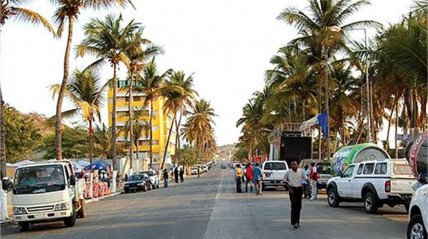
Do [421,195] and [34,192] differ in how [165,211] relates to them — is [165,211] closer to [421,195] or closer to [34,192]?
[34,192]

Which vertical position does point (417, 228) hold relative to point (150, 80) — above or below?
below

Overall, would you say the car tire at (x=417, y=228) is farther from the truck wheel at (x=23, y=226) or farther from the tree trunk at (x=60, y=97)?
the tree trunk at (x=60, y=97)

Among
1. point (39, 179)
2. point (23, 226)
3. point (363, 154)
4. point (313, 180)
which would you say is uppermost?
point (363, 154)

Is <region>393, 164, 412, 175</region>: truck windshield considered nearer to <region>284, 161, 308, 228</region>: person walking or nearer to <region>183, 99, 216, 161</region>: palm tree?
<region>284, 161, 308, 228</region>: person walking

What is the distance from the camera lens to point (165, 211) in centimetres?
2186

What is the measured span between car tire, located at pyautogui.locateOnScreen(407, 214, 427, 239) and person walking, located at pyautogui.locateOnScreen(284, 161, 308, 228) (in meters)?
4.43

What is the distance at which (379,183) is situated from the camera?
19.2 m

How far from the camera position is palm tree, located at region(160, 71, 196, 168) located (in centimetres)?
6462

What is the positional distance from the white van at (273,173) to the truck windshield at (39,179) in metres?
19.3

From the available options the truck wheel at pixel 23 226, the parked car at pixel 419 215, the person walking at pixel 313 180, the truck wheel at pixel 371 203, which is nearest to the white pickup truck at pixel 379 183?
the truck wheel at pixel 371 203

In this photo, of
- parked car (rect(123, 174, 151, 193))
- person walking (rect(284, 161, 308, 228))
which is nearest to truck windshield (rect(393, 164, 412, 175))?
person walking (rect(284, 161, 308, 228))

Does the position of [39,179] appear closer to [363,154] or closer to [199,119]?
[363,154]

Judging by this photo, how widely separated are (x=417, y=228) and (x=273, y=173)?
24.7 meters

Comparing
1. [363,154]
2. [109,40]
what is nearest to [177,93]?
[109,40]
